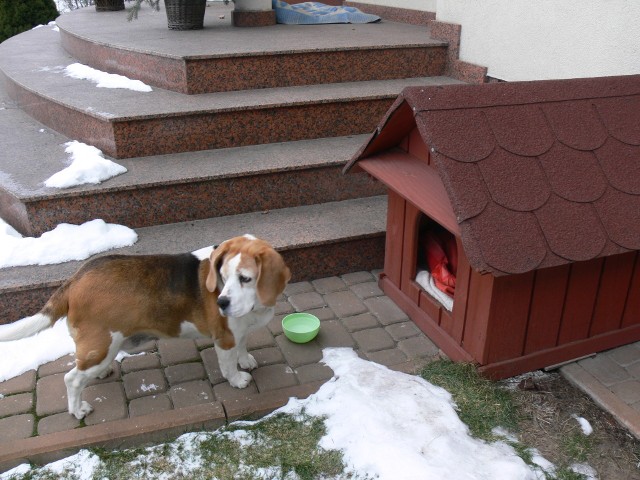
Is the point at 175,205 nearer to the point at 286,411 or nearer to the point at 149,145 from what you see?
the point at 149,145

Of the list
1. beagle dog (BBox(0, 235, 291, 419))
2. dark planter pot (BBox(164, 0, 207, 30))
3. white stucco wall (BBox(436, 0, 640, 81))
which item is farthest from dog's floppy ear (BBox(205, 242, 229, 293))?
dark planter pot (BBox(164, 0, 207, 30))

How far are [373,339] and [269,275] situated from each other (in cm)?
108

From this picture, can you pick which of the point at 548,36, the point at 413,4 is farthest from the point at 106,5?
the point at 548,36

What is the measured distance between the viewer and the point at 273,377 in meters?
3.25

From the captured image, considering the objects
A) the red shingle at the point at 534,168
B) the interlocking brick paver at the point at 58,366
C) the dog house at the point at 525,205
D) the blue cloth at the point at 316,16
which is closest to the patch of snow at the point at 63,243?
the interlocking brick paver at the point at 58,366

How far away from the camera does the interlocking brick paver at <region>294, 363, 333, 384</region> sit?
3230 millimetres

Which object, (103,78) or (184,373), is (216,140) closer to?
(103,78)

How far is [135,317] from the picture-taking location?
283 centimetres

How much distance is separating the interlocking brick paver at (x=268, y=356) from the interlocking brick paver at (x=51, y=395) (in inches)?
Result: 39.5

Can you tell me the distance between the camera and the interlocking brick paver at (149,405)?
118 inches

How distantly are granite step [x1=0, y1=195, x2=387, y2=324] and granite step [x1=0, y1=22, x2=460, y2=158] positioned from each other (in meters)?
0.73

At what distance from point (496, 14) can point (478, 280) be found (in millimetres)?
3178

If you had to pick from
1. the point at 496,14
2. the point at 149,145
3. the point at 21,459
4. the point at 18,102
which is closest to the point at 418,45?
the point at 496,14

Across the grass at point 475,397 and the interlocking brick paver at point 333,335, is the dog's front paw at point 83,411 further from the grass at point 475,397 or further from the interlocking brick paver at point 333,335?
the grass at point 475,397
